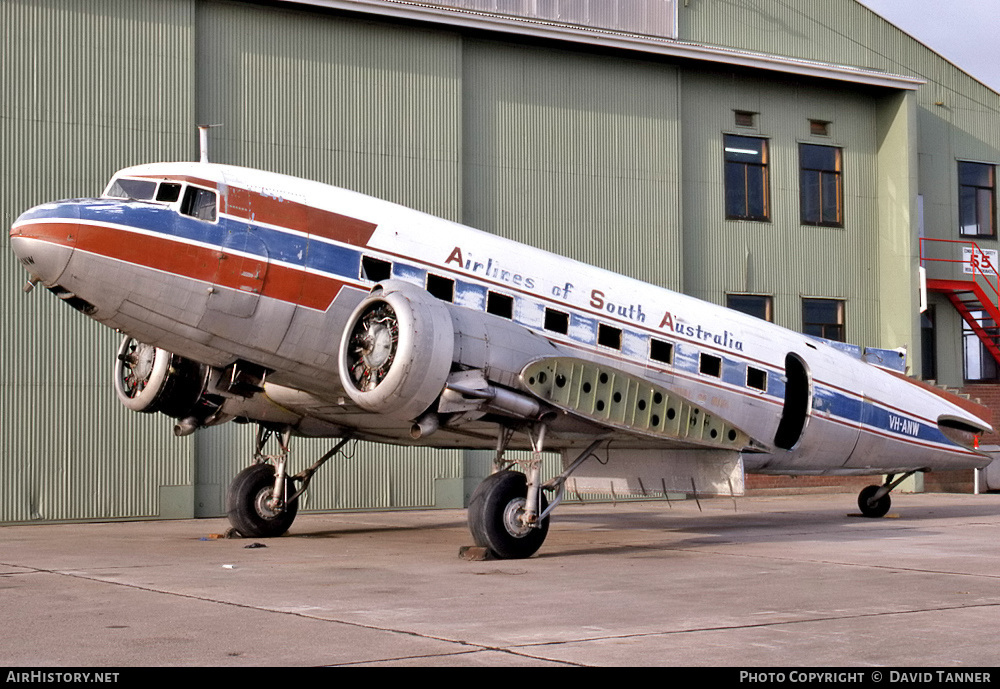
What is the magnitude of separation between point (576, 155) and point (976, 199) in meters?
15.5

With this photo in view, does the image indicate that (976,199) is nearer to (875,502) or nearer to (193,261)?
(875,502)

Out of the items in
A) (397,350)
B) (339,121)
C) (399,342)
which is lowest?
(397,350)

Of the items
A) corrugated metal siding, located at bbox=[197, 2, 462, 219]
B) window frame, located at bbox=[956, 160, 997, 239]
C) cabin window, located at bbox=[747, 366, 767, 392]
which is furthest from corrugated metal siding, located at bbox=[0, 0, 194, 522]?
window frame, located at bbox=[956, 160, 997, 239]

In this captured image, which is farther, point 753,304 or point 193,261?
point 753,304

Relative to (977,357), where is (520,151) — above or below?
above

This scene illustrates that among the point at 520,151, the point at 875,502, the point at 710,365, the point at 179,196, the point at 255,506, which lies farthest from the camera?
the point at 520,151

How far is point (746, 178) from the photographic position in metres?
34.9

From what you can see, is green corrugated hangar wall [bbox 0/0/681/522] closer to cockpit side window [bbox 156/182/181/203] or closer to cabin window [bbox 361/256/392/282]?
cockpit side window [bbox 156/182/181/203]

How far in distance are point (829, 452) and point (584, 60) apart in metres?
15.4

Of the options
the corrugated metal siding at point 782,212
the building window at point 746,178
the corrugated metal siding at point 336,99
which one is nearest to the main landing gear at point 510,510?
the corrugated metal siding at point 336,99

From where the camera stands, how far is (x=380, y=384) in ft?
49.4

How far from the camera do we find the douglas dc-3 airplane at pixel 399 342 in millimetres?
15117

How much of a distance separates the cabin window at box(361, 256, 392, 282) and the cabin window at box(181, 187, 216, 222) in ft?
7.10

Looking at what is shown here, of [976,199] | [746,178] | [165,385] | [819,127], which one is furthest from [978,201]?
[165,385]
